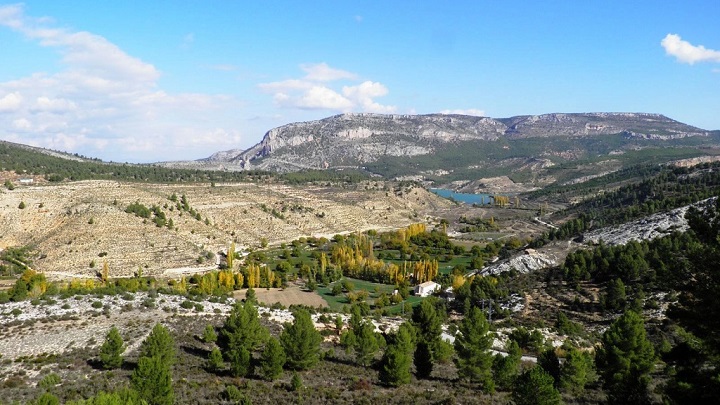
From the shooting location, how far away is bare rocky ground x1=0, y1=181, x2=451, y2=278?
8849 cm

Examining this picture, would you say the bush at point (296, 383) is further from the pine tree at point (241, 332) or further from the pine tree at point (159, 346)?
the pine tree at point (159, 346)

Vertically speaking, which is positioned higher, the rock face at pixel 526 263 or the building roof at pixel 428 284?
the rock face at pixel 526 263

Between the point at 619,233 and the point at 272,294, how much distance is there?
64.4 m

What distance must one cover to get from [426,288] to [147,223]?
57.4 m

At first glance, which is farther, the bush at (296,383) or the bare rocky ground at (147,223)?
the bare rocky ground at (147,223)

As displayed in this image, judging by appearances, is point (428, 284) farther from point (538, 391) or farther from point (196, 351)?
point (538, 391)

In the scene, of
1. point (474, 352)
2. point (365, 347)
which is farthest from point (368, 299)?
point (474, 352)

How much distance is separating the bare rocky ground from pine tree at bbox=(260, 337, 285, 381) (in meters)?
57.8

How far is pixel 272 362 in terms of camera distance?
36062 millimetres

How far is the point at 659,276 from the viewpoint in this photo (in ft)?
70.8

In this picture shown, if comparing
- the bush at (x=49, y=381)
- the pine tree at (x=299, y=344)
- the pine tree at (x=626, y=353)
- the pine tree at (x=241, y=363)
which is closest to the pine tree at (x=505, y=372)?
the pine tree at (x=626, y=353)

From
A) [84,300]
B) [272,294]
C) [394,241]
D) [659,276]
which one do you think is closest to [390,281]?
[272,294]

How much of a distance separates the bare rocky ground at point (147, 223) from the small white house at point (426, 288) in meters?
40.6

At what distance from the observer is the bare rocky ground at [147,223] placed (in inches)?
3484
